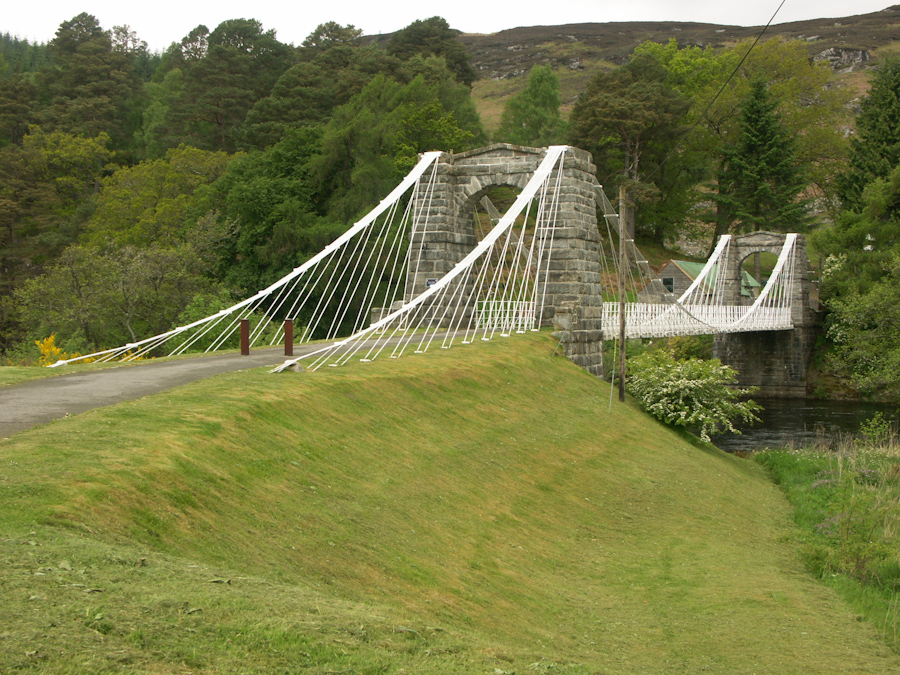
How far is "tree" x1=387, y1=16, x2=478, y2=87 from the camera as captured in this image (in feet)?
184

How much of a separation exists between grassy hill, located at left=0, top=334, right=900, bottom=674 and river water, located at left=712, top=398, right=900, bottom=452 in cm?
1041

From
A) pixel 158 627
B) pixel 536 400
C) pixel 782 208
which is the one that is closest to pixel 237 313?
pixel 536 400

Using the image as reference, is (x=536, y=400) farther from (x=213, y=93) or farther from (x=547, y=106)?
(x=547, y=106)

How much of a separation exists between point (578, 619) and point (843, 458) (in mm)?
13865

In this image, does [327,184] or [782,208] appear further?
[782,208]

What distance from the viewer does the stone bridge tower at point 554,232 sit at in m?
21.8

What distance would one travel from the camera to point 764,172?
46.2m

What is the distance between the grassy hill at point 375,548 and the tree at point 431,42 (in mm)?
45225

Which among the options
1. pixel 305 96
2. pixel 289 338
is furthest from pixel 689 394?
pixel 305 96

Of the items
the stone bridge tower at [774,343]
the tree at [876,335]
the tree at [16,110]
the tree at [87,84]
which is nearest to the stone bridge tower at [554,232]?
the tree at [876,335]

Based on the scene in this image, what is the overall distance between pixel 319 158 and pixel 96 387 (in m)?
27.7

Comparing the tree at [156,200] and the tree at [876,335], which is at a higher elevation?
A: the tree at [156,200]

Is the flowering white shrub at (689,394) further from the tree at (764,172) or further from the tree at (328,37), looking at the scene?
the tree at (328,37)

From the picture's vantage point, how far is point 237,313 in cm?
2902
